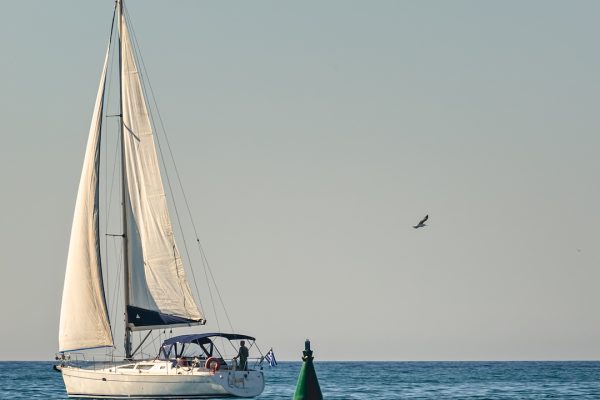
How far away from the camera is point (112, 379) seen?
59.7 metres

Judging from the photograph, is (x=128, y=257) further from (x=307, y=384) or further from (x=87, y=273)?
(x=307, y=384)

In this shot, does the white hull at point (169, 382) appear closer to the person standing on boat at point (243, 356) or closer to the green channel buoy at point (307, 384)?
the person standing on boat at point (243, 356)

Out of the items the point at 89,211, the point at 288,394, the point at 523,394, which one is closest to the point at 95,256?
the point at 89,211

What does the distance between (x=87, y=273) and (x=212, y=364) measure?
28.2 ft

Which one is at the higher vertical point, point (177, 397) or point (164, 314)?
point (164, 314)

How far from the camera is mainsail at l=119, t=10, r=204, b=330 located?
63.5m

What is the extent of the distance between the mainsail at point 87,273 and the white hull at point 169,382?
2249 mm

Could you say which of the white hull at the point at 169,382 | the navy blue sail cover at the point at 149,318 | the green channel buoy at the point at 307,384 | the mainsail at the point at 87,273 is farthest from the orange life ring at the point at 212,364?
the green channel buoy at the point at 307,384

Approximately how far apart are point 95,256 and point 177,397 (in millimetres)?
8608

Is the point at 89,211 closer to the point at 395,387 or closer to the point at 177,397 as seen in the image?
the point at 177,397

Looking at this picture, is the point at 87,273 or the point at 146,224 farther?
the point at 146,224

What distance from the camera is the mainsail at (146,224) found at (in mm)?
63500

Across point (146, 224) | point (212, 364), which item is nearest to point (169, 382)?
point (212, 364)

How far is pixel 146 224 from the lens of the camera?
6381 centimetres
